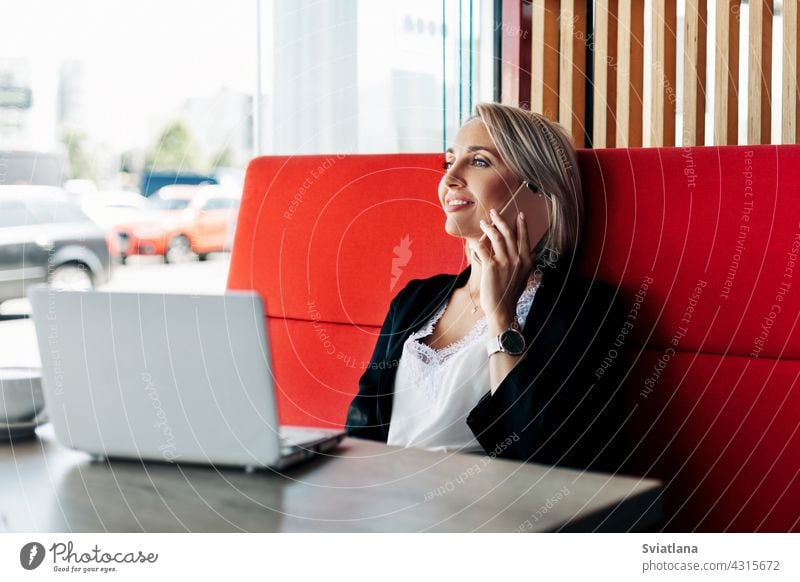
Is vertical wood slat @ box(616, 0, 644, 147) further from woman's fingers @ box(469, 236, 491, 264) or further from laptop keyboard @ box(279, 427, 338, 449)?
laptop keyboard @ box(279, 427, 338, 449)

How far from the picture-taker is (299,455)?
0.58m

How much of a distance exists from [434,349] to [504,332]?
0.11m

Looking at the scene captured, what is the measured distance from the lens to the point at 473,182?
96 centimetres

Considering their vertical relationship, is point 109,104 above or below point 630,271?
above

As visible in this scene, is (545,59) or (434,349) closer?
(434,349)

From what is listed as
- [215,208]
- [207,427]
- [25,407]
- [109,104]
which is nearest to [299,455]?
[207,427]

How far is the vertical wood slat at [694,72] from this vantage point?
1.42 meters

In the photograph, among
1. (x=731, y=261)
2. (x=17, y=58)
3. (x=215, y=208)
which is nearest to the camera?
(x=731, y=261)

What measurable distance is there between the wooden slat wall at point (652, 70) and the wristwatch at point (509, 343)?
0.70 m

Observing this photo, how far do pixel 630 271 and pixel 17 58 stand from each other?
0.84m

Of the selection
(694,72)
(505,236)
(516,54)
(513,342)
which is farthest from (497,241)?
(516,54)
